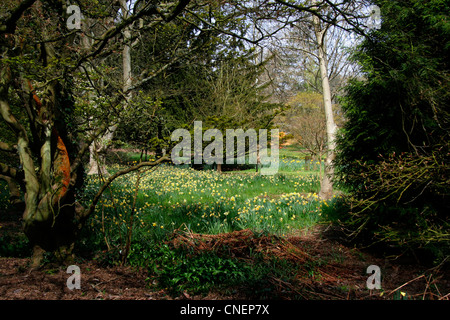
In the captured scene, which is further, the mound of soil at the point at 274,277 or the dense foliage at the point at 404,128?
the dense foliage at the point at 404,128

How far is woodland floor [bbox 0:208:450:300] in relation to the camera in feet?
7.70

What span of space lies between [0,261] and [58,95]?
192 centimetres

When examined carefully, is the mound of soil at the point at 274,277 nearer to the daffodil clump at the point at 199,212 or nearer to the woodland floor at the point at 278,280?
the woodland floor at the point at 278,280

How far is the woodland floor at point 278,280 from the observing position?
7.70ft

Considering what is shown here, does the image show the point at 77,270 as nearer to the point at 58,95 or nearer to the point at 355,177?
the point at 58,95

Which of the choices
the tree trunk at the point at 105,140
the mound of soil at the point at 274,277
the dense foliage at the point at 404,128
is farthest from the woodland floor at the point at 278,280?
the tree trunk at the point at 105,140

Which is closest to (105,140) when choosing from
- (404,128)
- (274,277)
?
(274,277)

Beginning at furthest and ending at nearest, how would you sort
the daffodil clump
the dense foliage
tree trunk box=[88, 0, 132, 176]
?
the daffodil clump
tree trunk box=[88, 0, 132, 176]
the dense foliage

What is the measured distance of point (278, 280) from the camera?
8.16ft

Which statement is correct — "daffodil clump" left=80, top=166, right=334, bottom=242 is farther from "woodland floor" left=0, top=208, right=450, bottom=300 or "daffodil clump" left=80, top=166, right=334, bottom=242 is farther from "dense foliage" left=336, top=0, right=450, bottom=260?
"dense foliage" left=336, top=0, right=450, bottom=260

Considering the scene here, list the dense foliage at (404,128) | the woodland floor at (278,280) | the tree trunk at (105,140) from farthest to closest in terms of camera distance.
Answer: the tree trunk at (105,140)
the dense foliage at (404,128)
the woodland floor at (278,280)

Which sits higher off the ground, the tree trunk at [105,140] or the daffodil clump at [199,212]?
the tree trunk at [105,140]

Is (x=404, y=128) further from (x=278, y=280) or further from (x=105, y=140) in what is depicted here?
(x=105, y=140)

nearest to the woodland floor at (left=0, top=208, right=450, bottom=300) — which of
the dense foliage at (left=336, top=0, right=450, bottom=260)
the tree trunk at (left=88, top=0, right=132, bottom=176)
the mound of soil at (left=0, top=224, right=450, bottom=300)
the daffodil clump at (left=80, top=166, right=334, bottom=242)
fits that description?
the mound of soil at (left=0, top=224, right=450, bottom=300)
